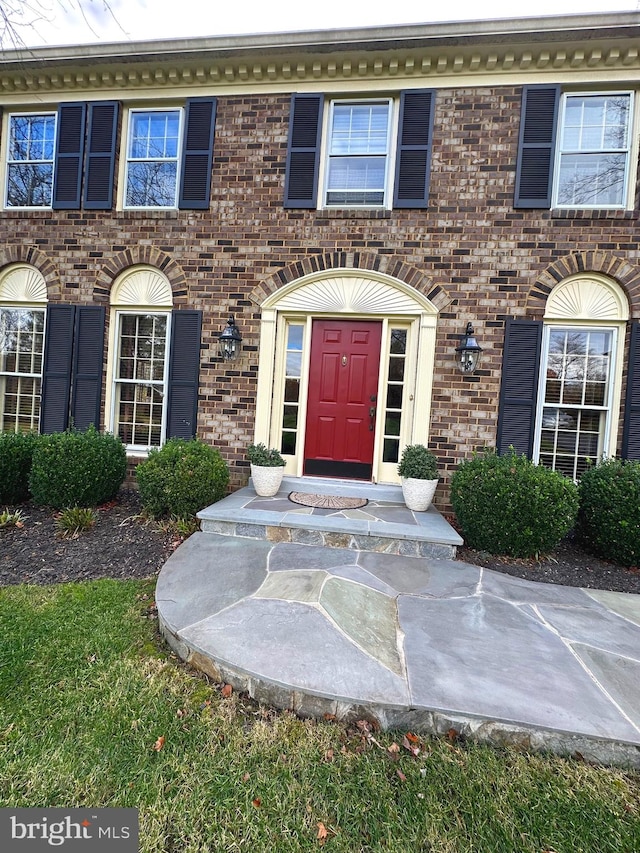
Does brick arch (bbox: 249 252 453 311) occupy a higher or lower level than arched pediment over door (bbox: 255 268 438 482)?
higher

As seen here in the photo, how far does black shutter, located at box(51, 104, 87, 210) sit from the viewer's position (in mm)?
5258

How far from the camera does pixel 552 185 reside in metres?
4.59

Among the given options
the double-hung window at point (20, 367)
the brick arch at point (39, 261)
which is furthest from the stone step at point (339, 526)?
the brick arch at point (39, 261)

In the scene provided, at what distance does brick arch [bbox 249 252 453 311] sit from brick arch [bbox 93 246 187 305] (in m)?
0.99

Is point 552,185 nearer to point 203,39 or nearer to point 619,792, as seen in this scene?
point 203,39

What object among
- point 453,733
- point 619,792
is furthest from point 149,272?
point 619,792

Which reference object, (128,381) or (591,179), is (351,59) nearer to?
(591,179)

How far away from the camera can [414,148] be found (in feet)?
15.5

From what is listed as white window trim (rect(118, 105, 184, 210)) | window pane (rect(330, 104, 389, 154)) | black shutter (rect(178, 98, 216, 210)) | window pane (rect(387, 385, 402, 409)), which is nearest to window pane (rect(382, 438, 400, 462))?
window pane (rect(387, 385, 402, 409))

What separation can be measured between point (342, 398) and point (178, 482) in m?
2.25

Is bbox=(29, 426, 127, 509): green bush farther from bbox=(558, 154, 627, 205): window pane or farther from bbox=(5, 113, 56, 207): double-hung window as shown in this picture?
bbox=(558, 154, 627, 205): window pane

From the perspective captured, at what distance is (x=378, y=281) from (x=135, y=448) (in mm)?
3935

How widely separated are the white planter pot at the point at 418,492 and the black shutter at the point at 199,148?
4347mm

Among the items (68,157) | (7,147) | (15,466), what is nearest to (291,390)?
(15,466)
